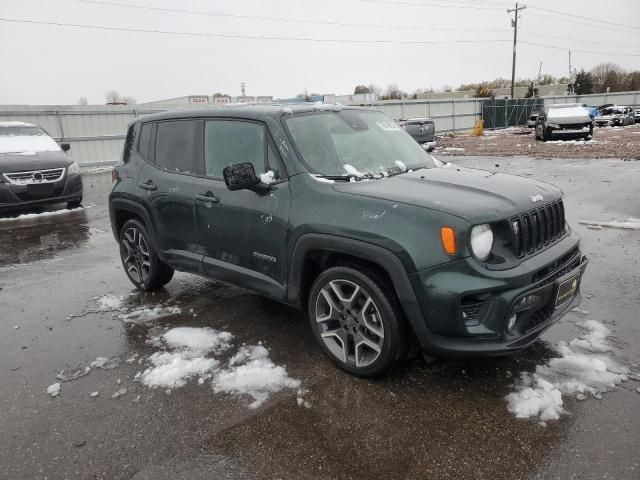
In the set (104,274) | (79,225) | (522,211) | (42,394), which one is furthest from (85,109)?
(522,211)

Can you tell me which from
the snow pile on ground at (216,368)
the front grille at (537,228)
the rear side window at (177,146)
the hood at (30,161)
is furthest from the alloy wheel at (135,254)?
the hood at (30,161)

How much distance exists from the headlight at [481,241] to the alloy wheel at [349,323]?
73cm

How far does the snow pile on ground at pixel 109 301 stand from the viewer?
16.5 ft

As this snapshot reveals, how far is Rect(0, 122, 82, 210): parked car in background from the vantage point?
30.7 ft

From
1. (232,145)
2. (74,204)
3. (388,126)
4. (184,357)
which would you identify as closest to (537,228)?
(388,126)

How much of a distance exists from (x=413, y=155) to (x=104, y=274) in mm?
4140

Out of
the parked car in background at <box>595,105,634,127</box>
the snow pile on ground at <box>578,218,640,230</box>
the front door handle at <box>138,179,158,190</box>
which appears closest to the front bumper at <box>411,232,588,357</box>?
the front door handle at <box>138,179,158,190</box>

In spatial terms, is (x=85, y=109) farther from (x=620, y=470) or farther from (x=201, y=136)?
(x=620, y=470)

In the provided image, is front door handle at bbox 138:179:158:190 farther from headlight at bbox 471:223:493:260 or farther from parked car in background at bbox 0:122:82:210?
parked car in background at bbox 0:122:82:210

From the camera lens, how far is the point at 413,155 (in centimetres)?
434

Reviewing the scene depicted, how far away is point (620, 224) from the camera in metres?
7.32

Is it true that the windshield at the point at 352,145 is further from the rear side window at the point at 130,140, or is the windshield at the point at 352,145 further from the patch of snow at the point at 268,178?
the rear side window at the point at 130,140

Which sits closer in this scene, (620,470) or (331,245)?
(620,470)

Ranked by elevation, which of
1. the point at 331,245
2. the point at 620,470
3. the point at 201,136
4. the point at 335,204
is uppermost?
the point at 201,136
